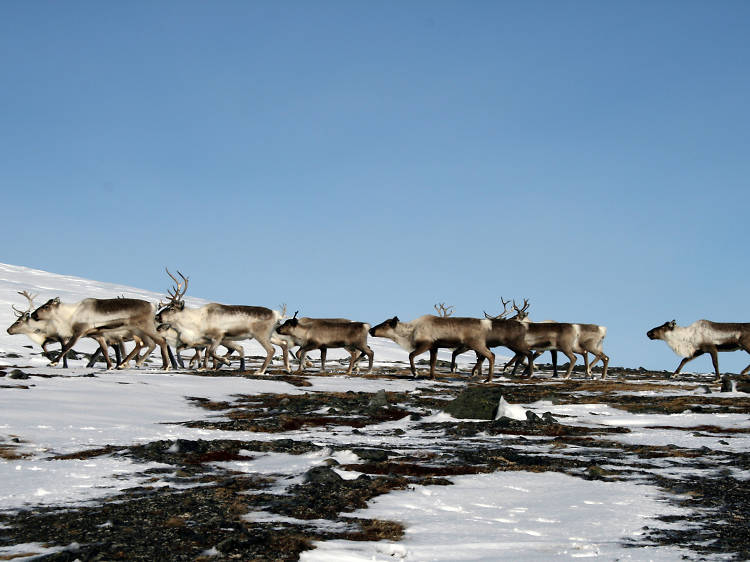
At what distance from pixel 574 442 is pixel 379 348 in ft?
137

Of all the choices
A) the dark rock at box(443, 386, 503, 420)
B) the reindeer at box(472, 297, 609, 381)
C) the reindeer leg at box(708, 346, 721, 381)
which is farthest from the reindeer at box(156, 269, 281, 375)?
the reindeer leg at box(708, 346, 721, 381)

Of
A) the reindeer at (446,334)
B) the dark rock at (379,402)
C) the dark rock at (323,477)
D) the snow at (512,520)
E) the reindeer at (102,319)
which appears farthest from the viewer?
the reindeer at (446,334)

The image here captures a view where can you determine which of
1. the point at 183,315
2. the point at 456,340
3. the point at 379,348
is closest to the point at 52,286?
the point at 379,348

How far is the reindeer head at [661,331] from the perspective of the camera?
27.4m

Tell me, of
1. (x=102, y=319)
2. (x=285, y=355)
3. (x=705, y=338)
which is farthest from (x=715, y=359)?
(x=102, y=319)

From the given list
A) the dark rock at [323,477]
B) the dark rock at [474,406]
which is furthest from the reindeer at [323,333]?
the dark rock at [323,477]

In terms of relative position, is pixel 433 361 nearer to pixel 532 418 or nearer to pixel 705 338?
pixel 705 338

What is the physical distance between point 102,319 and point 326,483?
56.0 feet

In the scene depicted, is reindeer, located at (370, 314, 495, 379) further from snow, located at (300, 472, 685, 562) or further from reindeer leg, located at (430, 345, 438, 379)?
snow, located at (300, 472, 685, 562)

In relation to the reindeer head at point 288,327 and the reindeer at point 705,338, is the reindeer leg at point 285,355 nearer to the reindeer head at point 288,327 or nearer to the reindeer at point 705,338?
the reindeer head at point 288,327

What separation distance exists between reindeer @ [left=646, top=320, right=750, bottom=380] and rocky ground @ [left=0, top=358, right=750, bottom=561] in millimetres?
16626

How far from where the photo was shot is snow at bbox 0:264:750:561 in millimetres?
4559

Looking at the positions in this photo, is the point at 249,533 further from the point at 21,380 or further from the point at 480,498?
the point at 21,380

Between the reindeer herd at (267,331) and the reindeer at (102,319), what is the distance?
0.09 ft
